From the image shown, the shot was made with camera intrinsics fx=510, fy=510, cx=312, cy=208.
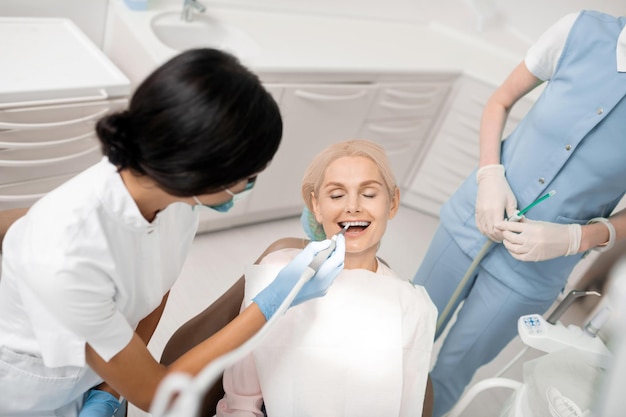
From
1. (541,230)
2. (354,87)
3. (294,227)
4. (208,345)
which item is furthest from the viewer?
(294,227)

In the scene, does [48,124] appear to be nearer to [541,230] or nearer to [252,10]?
[252,10]

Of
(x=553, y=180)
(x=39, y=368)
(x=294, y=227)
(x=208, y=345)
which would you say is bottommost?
(x=294, y=227)

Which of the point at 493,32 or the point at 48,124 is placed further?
the point at 493,32

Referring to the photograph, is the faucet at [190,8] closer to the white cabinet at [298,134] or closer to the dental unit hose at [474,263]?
the white cabinet at [298,134]

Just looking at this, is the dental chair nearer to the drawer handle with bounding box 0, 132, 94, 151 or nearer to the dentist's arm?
the dentist's arm

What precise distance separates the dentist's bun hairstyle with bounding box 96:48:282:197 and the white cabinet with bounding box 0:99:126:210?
1.02 m

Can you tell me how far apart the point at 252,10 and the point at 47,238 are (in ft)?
6.77

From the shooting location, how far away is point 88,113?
180cm

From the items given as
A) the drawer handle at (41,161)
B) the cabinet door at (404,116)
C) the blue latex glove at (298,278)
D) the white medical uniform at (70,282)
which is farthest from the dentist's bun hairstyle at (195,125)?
the cabinet door at (404,116)

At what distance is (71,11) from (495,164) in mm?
1786

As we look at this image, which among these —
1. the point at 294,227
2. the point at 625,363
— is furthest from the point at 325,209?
the point at 294,227

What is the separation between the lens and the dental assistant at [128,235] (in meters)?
0.79

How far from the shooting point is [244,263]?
100 inches

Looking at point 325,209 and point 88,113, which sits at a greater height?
point 325,209
